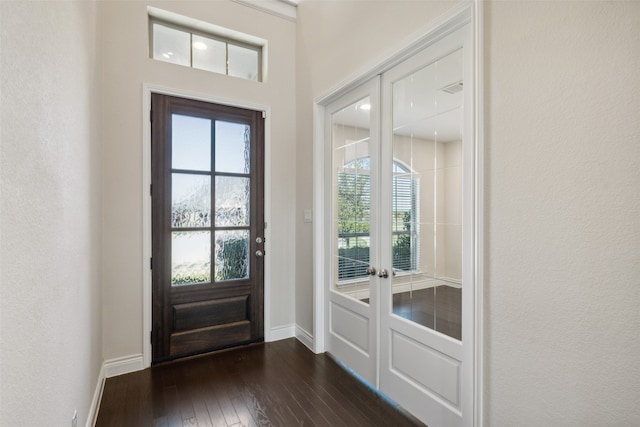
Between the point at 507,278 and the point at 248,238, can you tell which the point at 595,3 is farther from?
the point at 248,238

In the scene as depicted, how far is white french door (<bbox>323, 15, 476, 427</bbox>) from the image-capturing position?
170cm

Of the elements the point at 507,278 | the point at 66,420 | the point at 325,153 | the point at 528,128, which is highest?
the point at 325,153

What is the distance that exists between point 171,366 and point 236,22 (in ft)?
10.7

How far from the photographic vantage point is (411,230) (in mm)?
2074

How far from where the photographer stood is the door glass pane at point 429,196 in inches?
69.5

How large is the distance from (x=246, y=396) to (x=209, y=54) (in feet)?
9.94

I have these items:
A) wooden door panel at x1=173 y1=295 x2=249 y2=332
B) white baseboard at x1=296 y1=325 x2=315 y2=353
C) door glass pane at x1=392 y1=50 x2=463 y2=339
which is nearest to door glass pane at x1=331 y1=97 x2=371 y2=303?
door glass pane at x1=392 y1=50 x2=463 y2=339

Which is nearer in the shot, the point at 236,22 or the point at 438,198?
the point at 438,198

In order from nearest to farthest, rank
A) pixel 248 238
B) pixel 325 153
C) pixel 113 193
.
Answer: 1. pixel 113 193
2. pixel 325 153
3. pixel 248 238

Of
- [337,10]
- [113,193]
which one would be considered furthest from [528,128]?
[113,193]

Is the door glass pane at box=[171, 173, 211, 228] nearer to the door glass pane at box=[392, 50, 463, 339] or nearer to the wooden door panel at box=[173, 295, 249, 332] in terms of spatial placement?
the wooden door panel at box=[173, 295, 249, 332]

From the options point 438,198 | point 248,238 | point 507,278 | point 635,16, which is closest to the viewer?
point 635,16

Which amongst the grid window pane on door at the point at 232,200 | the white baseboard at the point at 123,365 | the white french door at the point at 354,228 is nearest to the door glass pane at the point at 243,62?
the grid window pane on door at the point at 232,200

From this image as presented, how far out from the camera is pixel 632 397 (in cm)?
106
